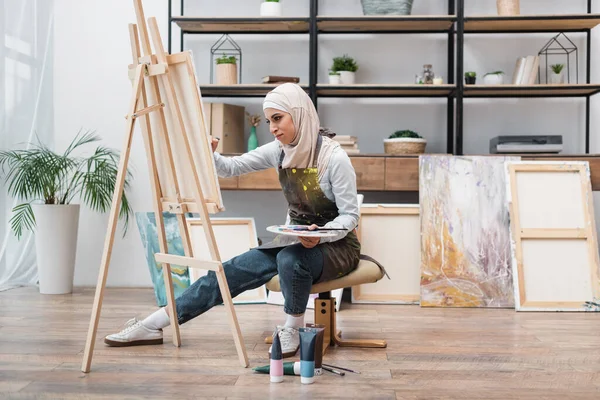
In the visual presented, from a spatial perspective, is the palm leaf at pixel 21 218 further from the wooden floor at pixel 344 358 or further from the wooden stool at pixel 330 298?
the wooden stool at pixel 330 298

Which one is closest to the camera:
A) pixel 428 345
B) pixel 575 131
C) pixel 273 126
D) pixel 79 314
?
pixel 273 126

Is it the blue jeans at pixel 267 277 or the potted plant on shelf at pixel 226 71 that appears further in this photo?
the potted plant on shelf at pixel 226 71

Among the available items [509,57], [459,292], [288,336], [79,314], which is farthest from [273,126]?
[509,57]

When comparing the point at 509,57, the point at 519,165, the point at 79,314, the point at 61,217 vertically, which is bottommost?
the point at 79,314

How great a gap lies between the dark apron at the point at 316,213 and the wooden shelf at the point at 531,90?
78.2 inches

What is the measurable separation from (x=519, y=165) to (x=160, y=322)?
2395 mm

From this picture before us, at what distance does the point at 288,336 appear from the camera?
8.81ft

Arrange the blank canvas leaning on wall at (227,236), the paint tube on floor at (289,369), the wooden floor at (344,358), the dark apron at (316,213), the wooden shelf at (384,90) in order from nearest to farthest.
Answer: the wooden floor at (344,358)
the paint tube on floor at (289,369)
the dark apron at (316,213)
the blank canvas leaning on wall at (227,236)
the wooden shelf at (384,90)

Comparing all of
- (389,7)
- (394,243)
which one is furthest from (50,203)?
(389,7)

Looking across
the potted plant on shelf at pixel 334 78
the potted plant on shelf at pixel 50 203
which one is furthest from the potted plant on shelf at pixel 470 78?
the potted plant on shelf at pixel 50 203

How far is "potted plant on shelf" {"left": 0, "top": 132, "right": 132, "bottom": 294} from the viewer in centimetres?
433

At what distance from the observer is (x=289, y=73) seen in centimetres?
481

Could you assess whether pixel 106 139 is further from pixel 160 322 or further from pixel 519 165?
pixel 519 165

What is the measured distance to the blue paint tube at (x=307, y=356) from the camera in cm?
225
